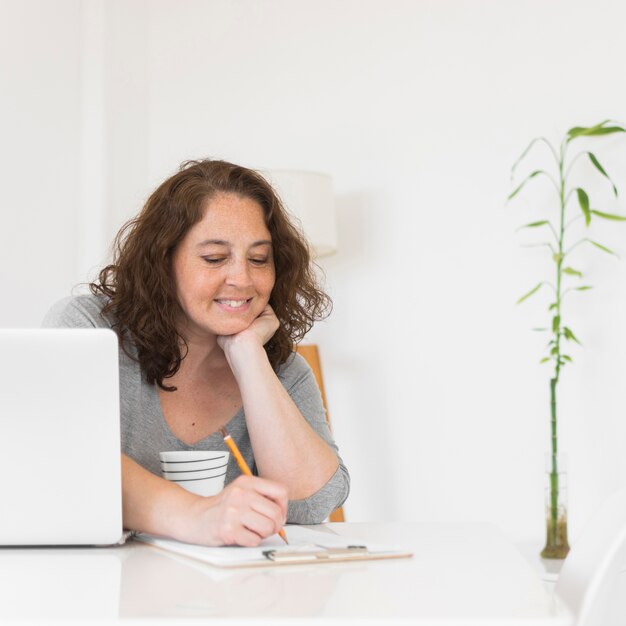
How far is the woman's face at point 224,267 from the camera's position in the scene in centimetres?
153

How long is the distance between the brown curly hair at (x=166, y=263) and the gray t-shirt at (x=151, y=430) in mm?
27

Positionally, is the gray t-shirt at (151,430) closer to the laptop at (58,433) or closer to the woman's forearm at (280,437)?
the woman's forearm at (280,437)

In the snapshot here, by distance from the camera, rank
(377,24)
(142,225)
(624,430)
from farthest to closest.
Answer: (377,24), (624,430), (142,225)

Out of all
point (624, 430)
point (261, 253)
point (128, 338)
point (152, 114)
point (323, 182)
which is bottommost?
point (624, 430)

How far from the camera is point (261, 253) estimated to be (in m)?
1.56

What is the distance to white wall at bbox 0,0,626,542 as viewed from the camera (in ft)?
9.17

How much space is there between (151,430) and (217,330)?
0.67ft

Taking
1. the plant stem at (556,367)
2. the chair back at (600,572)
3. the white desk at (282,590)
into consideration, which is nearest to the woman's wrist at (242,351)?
the white desk at (282,590)

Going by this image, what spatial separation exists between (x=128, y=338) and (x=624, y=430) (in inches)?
69.1

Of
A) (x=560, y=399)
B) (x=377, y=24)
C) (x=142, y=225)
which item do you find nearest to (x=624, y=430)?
(x=560, y=399)

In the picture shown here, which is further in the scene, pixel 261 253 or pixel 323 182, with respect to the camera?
pixel 323 182

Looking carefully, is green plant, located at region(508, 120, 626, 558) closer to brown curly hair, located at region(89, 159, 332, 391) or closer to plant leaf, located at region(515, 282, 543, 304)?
plant leaf, located at region(515, 282, 543, 304)

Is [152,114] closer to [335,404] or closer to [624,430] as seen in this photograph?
[335,404]

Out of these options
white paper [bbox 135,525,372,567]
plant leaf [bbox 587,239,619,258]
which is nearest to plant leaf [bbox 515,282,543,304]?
plant leaf [bbox 587,239,619,258]
